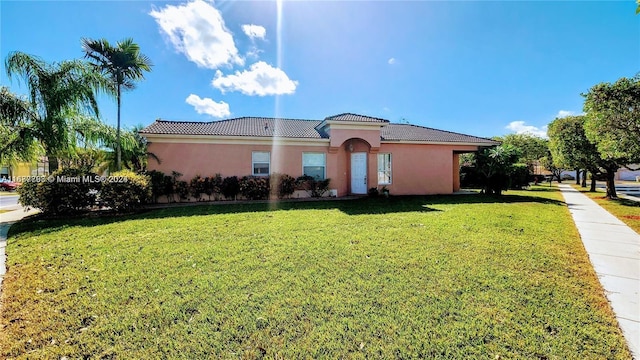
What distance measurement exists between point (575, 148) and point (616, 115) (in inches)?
400

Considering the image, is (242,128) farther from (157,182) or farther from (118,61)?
(118,61)

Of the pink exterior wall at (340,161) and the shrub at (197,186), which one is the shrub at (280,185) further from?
the shrub at (197,186)

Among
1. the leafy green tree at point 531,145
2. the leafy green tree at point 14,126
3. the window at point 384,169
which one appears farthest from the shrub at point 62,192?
the leafy green tree at point 531,145

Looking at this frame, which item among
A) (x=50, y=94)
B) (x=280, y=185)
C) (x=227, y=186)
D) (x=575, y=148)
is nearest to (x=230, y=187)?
(x=227, y=186)

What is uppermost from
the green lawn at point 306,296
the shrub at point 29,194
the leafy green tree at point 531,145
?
the leafy green tree at point 531,145

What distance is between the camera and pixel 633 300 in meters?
3.96

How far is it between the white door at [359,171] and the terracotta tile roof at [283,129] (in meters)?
2.02

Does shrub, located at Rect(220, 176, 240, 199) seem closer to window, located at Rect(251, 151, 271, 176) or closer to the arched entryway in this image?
window, located at Rect(251, 151, 271, 176)

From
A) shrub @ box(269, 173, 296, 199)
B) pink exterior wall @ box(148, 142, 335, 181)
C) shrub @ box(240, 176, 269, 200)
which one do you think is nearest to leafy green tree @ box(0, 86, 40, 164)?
pink exterior wall @ box(148, 142, 335, 181)

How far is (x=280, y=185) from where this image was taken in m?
15.2

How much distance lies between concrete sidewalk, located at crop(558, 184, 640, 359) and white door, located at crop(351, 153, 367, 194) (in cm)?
992

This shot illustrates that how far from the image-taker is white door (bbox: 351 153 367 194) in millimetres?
16786

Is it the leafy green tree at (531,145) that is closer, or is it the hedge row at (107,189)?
the hedge row at (107,189)

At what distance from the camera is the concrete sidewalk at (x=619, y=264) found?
11.3ft
